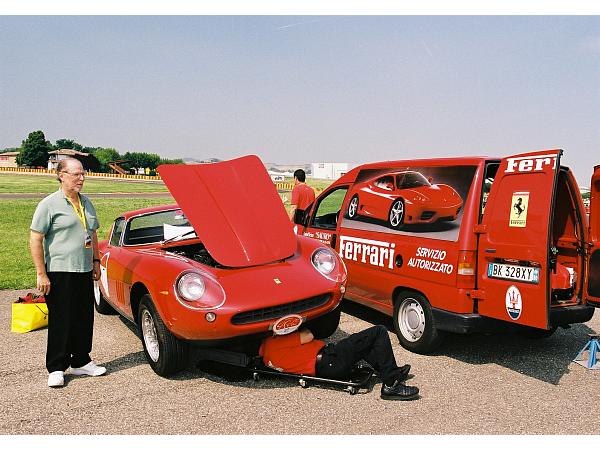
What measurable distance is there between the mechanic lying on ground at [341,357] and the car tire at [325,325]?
30.4 inches

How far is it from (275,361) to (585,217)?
10.8 feet

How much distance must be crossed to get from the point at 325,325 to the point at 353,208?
5.52 ft

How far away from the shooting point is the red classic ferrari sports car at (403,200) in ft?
15.8

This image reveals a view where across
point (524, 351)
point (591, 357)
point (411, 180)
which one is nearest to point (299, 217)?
point (411, 180)

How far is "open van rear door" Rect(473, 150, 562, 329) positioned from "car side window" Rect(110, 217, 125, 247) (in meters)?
3.76

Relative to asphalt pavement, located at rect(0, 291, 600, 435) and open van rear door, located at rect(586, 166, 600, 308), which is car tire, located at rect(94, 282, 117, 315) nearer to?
asphalt pavement, located at rect(0, 291, 600, 435)

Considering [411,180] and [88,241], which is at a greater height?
[411,180]

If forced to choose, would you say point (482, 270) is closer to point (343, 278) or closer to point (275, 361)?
point (343, 278)

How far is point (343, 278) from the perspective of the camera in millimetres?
4555

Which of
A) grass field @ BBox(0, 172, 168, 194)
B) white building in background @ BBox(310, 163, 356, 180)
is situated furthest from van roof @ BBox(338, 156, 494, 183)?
white building in background @ BBox(310, 163, 356, 180)

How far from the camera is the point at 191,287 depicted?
3992 millimetres

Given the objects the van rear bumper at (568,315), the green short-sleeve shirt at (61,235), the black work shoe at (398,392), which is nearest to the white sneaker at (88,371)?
the green short-sleeve shirt at (61,235)

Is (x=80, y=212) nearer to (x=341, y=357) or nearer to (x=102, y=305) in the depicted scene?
(x=341, y=357)

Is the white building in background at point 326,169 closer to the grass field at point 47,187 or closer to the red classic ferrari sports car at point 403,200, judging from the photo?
the grass field at point 47,187
